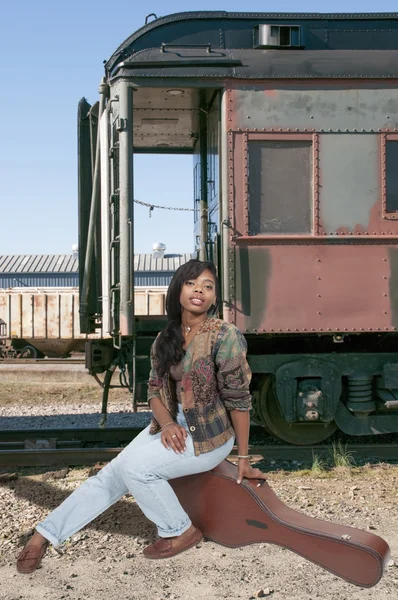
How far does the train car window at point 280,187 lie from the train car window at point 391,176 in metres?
0.75

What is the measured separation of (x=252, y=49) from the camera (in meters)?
6.67

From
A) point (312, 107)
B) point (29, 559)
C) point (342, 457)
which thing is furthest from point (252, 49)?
point (29, 559)

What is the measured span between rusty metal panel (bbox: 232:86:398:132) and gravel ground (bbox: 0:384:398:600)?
10.8 feet

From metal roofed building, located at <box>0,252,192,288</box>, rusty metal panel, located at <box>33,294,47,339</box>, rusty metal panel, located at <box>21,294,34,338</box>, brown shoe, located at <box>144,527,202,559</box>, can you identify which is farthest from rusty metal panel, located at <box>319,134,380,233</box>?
metal roofed building, located at <box>0,252,192,288</box>

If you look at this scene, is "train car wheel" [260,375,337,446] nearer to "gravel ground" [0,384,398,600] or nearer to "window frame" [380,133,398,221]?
"gravel ground" [0,384,398,600]

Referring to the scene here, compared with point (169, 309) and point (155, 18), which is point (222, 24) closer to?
point (155, 18)

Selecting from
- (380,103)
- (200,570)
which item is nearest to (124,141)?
(380,103)

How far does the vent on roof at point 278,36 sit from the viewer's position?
265 inches

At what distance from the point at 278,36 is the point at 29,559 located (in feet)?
18.2

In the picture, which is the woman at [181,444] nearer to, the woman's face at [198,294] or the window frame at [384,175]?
the woman's face at [198,294]

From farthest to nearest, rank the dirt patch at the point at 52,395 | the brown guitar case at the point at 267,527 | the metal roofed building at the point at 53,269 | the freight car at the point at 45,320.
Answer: the metal roofed building at the point at 53,269 < the freight car at the point at 45,320 < the dirt patch at the point at 52,395 < the brown guitar case at the point at 267,527

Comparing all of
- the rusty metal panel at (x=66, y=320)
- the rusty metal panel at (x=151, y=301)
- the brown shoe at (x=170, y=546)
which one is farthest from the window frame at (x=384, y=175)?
the rusty metal panel at (x=66, y=320)

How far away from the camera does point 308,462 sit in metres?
6.73

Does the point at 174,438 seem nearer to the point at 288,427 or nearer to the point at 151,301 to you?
the point at 288,427
